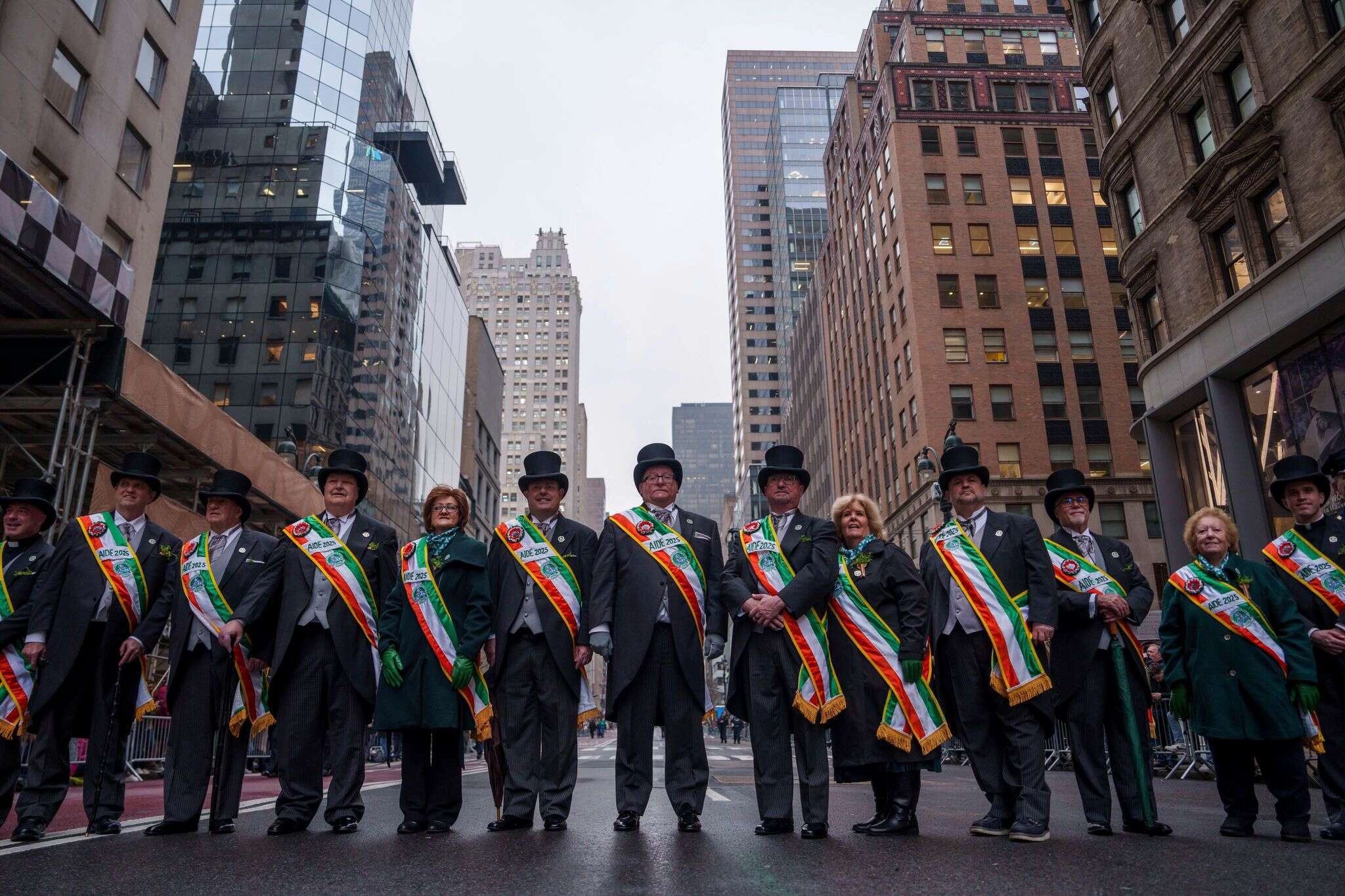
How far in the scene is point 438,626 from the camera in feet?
18.7

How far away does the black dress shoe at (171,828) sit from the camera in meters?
5.32

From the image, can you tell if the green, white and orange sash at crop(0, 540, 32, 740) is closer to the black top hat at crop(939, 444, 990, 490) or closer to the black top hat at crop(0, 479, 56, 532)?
the black top hat at crop(0, 479, 56, 532)

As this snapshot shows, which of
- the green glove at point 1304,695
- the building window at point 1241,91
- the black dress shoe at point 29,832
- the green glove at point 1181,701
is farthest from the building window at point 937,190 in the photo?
the black dress shoe at point 29,832

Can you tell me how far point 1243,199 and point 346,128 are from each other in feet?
133

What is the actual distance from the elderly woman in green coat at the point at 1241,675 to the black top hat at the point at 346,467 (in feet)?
17.3

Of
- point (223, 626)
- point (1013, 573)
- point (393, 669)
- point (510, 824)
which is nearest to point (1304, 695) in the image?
point (1013, 573)

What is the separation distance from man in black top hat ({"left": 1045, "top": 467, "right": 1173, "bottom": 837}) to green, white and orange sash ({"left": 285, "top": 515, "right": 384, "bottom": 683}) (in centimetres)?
432

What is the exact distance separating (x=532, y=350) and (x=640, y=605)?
553 ft

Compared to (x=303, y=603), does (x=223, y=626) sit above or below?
below

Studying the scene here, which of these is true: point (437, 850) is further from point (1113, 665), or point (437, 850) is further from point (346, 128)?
point (346, 128)

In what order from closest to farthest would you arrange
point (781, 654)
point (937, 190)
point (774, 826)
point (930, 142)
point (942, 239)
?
1. point (774, 826)
2. point (781, 654)
3. point (942, 239)
4. point (937, 190)
5. point (930, 142)

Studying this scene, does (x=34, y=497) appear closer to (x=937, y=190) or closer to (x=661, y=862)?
(x=661, y=862)

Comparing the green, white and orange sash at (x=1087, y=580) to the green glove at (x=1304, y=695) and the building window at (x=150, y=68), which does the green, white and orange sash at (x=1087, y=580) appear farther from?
the building window at (x=150, y=68)

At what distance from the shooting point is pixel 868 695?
18.1 ft
